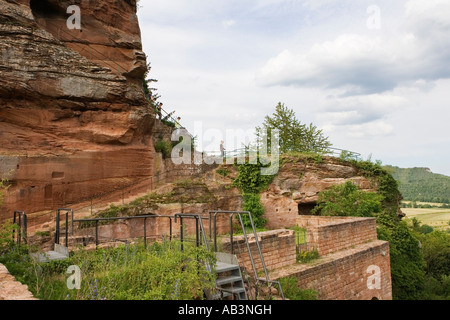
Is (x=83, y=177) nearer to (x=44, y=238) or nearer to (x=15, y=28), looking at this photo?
(x=44, y=238)

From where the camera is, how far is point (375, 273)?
1291 cm

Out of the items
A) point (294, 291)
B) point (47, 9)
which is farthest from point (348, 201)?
point (47, 9)

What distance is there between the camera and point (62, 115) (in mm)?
15602

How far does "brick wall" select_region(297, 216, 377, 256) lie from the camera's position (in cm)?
1109

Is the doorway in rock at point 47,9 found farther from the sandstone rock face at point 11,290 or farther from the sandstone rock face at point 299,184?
the sandstone rock face at point 11,290

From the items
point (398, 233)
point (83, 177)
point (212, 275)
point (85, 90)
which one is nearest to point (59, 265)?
point (212, 275)

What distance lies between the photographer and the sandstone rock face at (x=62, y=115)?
1415cm

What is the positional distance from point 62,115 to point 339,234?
13.3 meters

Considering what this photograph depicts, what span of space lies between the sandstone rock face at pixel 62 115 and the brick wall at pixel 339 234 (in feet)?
33.4

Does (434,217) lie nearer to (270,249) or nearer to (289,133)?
(289,133)

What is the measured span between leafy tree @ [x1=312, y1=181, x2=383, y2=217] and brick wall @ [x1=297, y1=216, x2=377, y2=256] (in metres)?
3.00

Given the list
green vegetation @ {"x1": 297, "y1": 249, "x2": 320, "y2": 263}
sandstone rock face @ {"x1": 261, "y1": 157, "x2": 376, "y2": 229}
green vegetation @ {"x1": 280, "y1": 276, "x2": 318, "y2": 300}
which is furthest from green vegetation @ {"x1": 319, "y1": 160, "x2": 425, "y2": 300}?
green vegetation @ {"x1": 280, "y1": 276, "x2": 318, "y2": 300}

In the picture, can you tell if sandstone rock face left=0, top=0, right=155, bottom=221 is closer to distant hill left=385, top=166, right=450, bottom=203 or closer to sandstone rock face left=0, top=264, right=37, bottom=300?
sandstone rock face left=0, top=264, right=37, bottom=300
